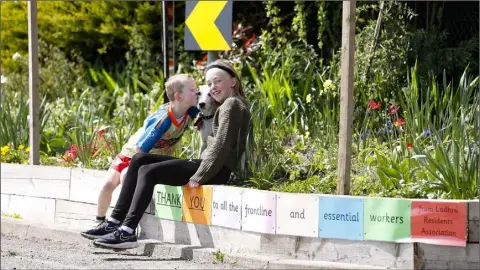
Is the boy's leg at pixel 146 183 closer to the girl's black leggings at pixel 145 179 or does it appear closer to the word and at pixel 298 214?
the girl's black leggings at pixel 145 179

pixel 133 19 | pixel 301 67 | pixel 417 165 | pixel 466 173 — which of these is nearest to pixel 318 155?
pixel 417 165

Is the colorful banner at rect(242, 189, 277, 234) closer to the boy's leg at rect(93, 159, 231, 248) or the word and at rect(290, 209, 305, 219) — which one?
the word and at rect(290, 209, 305, 219)

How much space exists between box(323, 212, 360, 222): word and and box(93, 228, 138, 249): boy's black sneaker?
1423 mm

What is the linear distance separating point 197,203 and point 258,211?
590mm

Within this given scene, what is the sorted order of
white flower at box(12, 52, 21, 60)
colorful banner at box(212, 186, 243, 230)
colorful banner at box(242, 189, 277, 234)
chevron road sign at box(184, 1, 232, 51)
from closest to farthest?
colorful banner at box(242, 189, 277, 234) → colorful banner at box(212, 186, 243, 230) → chevron road sign at box(184, 1, 232, 51) → white flower at box(12, 52, 21, 60)

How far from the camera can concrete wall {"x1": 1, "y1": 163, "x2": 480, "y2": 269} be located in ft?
20.4

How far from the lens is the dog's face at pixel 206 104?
762 centimetres

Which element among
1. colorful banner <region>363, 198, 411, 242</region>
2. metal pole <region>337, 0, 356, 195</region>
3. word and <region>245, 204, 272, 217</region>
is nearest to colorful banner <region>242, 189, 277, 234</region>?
word and <region>245, 204, 272, 217</region>

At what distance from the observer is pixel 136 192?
7180 mm

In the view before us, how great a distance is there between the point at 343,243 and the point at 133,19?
663 centimetres

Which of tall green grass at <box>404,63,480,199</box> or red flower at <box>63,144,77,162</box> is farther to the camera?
red flower at <box>63,144,77,162</box>

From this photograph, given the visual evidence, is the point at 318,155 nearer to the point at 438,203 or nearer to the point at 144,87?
the point at 438,203

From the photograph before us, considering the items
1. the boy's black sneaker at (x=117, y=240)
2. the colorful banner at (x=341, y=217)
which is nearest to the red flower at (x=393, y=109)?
the colorful banner at (x=341, y=217)

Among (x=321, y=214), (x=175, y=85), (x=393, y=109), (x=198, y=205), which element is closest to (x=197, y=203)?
(x=198, y=205)
